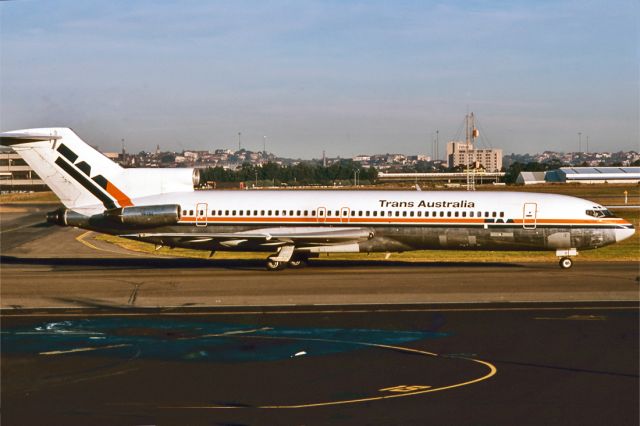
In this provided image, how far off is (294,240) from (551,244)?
1180cm

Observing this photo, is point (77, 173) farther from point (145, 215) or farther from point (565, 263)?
point (565, 263)

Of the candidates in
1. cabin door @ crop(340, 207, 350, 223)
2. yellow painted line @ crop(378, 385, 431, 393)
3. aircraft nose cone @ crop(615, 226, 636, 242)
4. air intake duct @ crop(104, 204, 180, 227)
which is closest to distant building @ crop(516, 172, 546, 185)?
aircraft nose cone @ crop(615, 226, 636, 242)

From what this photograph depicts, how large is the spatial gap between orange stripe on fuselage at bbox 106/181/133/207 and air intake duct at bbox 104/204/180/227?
77 cm

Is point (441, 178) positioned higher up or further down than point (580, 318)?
higher up

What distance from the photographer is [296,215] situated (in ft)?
127

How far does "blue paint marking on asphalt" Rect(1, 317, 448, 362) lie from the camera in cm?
2128

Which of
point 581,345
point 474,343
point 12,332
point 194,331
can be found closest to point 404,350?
point 474,343

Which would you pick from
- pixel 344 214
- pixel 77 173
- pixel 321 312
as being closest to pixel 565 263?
pixel 344 214

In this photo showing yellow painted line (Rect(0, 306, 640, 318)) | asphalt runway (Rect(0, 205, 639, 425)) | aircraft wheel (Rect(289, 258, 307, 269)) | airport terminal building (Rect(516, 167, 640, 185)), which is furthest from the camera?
airport terminal building (Rect(516, 167, 640, 185))

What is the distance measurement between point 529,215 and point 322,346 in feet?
59.6

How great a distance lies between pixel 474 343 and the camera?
22.2 metres

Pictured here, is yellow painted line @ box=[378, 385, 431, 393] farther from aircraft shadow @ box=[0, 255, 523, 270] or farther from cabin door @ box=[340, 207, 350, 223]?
aircraft shadow @ box=[0, 255, 523, 270]

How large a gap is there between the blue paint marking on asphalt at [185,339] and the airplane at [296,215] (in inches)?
504

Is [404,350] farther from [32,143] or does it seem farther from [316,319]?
[32,143]
